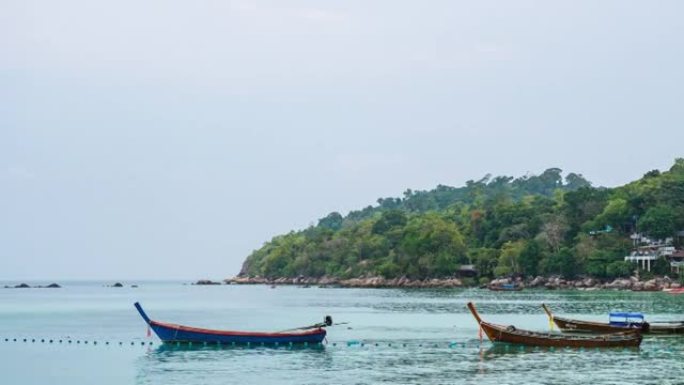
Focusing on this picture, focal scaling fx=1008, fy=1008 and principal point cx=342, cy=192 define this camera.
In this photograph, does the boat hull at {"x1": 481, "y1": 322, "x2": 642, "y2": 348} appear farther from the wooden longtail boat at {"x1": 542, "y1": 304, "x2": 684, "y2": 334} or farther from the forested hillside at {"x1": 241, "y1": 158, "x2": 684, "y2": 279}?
the forested hillside at {"x1": 241, "y1": 158, "x2": 684, "y2": 279}

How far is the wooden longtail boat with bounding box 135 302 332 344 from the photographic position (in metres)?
49.9

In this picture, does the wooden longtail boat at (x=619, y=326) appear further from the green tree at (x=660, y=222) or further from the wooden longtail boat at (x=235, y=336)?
the green tree at (x=660, y=222)

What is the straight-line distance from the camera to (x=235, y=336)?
5003 centimetres

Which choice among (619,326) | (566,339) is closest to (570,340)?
(566,339)

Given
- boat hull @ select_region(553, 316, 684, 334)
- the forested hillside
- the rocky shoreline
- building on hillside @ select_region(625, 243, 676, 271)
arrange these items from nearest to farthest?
boat hull @ select_region(553, 316, 684, 334) < the rocky shoreline < building on hillside @ select_region(625, 243, 676, 271) < the forested hillside

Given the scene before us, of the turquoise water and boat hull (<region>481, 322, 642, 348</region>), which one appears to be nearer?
the turquoise water

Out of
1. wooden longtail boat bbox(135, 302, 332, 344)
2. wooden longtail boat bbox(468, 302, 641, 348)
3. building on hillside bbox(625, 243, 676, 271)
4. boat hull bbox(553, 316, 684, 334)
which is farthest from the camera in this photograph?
building on hillside bbox(625, 243, 676, 271)

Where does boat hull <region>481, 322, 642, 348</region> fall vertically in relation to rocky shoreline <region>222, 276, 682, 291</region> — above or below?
below

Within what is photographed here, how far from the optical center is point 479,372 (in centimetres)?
4094

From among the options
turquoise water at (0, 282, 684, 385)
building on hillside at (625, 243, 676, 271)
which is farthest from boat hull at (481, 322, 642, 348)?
building on hillside at (625, 243, 676, 271)

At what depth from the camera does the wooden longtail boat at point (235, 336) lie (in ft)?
164

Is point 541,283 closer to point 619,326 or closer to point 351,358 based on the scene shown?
point 619,326

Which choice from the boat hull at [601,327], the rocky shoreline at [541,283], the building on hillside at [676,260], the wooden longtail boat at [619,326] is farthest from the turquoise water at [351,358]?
the building on hillside at [676,260]

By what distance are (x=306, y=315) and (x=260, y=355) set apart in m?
36.0
